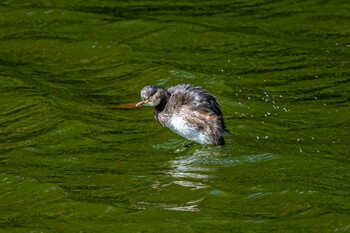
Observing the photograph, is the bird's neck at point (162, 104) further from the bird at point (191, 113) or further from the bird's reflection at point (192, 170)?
the bird's reflection at point (192, 170)

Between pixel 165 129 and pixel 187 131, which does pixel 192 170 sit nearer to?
pixel 187 131

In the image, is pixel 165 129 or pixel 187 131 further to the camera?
pixel 165 129

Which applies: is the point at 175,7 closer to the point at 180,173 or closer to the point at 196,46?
the point at 196,46

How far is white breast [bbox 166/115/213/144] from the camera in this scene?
576 inches

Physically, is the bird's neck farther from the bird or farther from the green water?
the green water

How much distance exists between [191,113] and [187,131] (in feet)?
0.85

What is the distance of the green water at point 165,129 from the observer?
12312mm

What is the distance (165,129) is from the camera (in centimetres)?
1584

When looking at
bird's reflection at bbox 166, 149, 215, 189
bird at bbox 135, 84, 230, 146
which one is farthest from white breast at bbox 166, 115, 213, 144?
bird's reflection at bbox 166, 149, 215, 189

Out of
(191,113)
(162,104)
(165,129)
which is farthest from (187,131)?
(165,129)

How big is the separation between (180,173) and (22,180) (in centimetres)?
205

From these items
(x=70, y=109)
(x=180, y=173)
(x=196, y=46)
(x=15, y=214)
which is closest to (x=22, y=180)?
(x=15, y=214)

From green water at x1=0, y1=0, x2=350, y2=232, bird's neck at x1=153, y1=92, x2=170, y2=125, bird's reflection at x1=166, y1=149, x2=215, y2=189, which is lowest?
bird's reflection at x1=166, y1=149, x2=215, y2=189

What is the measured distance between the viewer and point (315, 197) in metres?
12.4
